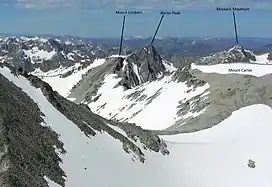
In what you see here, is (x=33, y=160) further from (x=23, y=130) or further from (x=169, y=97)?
(x=169, y=97)

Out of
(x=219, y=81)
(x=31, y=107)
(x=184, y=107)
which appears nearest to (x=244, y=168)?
(x=31, y=107)

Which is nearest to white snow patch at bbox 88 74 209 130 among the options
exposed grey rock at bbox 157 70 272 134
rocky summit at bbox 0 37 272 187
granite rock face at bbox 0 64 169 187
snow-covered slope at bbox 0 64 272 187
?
exposed grey rock at bbox 157 70 272 134

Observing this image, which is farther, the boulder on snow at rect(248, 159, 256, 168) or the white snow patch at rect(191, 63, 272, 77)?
the white snow patch at rect(191, 63, 272, 77)

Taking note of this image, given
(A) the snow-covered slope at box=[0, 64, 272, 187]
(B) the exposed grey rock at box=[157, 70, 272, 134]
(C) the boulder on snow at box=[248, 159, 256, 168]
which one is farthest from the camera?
(B) the exposed grey rock at box=[157, 70, 272, 134]

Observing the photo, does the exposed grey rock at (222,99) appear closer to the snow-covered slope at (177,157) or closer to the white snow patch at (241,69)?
the white snow patch at (241,69)

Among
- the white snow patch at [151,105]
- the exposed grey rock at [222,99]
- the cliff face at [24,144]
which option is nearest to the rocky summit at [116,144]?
the cliff face at [24,144]

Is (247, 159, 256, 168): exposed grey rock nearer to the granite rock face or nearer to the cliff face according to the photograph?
the granite rock face
